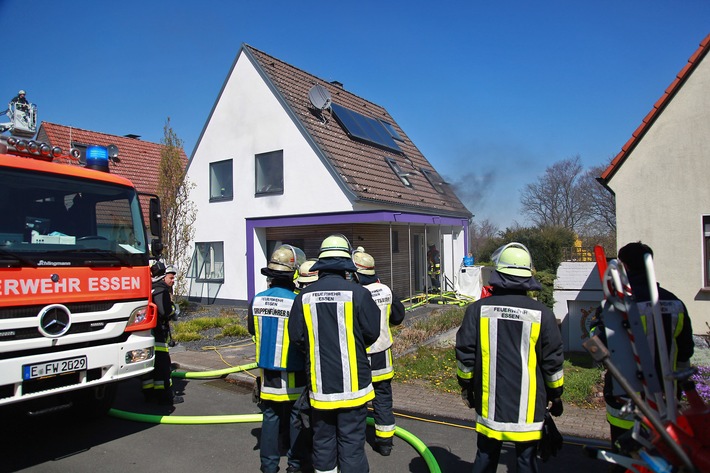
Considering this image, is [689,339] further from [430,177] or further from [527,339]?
[430,177]

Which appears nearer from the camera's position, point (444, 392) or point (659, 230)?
point (444, 392)

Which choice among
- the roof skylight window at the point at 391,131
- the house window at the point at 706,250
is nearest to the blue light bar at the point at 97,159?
the house window at the point at 706,250

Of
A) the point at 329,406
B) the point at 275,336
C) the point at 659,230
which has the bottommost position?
the point at 329,406

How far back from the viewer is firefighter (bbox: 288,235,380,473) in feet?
11.7

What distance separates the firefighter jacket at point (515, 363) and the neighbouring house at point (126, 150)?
1699cm

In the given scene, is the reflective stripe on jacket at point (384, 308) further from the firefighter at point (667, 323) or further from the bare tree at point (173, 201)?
the bare tree at point (173, 201)

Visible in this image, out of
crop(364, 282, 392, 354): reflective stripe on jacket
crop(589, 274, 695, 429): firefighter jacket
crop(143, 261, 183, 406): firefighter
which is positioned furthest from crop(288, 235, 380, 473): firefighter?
crop(143, 261, 183, 406): firefighter

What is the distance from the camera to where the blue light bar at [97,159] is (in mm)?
5922

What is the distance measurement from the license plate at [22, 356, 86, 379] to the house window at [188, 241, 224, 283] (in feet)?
38.9

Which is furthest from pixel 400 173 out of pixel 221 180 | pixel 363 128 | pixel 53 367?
pixel 53 367

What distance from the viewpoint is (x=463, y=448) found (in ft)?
15.8

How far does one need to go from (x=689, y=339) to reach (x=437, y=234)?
1562cm

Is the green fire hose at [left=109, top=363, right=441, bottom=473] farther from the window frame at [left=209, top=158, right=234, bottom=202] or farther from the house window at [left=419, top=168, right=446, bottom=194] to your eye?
the house window at [left=419, top=168, right=446, bottom=194]

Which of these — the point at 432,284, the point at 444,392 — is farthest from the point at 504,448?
the point at 432,284
